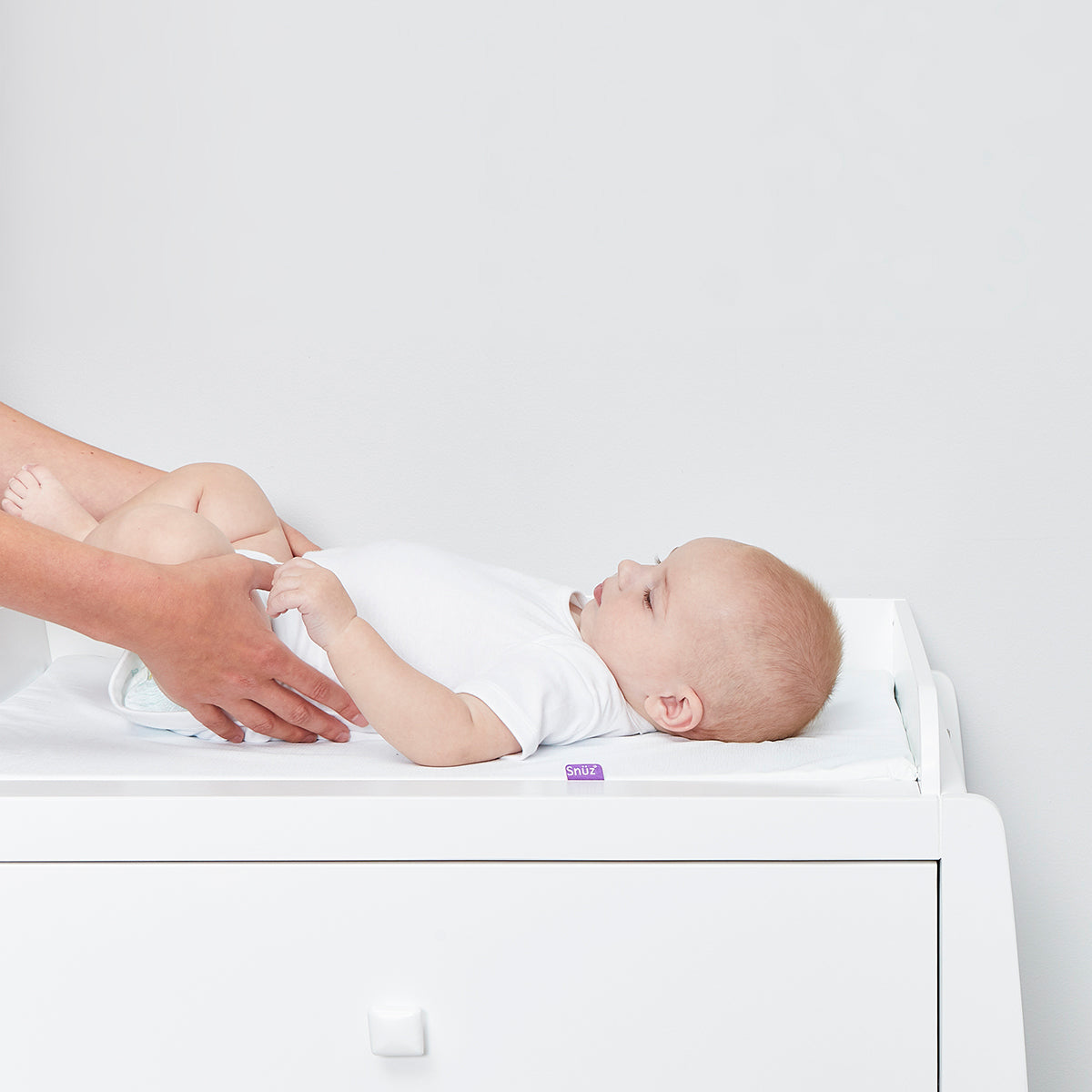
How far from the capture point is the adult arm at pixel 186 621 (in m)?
0.91

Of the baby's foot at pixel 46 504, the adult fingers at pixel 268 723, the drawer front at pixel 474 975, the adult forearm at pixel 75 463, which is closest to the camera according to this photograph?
the drawer front at pixel 474 975

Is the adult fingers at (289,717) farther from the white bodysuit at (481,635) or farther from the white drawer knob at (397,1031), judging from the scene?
the white drawer knob at (397,1031)

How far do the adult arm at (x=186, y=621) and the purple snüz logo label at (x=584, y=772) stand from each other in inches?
10.7

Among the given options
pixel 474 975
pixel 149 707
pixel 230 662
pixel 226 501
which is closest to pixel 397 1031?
pixel 474 975

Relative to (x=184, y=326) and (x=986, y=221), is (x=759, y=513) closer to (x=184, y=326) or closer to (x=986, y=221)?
(x=986, y=221)

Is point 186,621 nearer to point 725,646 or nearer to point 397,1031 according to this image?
point 397,1031

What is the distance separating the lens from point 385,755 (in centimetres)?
102

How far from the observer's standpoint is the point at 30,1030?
2.75ft

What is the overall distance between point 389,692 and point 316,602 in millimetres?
104

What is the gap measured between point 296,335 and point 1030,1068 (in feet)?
4.24

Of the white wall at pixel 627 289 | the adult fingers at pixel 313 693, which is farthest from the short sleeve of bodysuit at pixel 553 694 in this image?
the white wall at pixel 627 289

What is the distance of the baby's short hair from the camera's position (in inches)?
40.9

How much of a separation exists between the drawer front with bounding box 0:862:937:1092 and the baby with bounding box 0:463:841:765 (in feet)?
0.57

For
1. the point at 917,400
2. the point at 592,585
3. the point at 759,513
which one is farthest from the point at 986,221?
the point at 592,585
